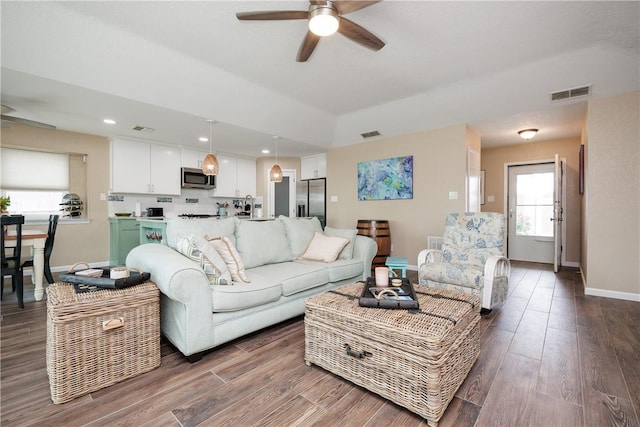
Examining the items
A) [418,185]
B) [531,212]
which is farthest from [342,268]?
[531,212]

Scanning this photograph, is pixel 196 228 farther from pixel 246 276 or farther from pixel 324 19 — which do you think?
pixel 324 19

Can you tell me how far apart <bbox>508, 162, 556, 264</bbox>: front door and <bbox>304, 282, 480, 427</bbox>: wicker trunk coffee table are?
15.9 ft

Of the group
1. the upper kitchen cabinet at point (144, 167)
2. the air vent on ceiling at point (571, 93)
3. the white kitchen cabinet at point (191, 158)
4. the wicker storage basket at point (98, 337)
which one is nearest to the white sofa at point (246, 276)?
the wicker storage basket at point (98, 337)

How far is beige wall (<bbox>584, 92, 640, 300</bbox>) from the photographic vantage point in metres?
3.12

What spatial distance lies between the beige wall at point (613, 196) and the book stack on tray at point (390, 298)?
9.83 feet

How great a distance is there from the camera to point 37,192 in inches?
174

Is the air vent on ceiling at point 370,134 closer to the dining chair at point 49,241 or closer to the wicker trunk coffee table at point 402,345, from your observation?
the wicker trunk coffee table at point 402,345

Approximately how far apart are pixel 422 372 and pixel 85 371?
1.75 metres

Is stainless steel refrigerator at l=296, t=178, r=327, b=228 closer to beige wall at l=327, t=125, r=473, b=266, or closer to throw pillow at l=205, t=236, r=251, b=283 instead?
beige wall at l=327, t=125, r=473, b=266

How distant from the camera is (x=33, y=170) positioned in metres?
4.36

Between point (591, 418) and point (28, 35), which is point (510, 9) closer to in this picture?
point (591, 418)

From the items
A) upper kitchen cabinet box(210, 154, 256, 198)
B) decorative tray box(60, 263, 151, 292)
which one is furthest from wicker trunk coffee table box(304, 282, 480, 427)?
upper kitchen cabinet box(210, 154, 256, 198)

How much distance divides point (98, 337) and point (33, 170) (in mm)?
4438

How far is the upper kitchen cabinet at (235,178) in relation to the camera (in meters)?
6.18
